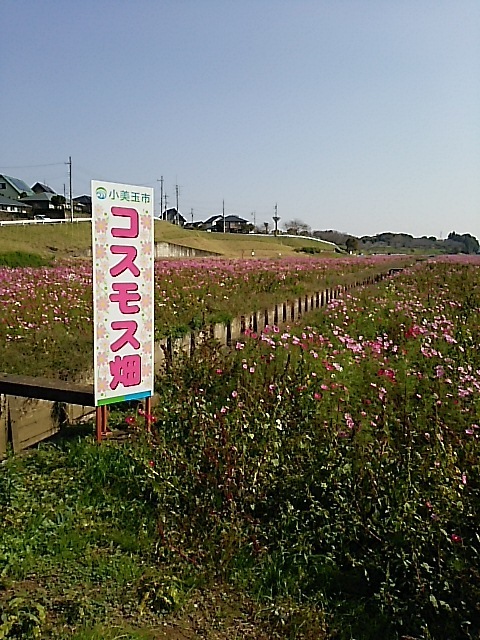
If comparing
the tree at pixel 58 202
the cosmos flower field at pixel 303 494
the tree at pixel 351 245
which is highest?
the tree at pixel 58 202

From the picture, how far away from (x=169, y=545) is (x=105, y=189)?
1.96m

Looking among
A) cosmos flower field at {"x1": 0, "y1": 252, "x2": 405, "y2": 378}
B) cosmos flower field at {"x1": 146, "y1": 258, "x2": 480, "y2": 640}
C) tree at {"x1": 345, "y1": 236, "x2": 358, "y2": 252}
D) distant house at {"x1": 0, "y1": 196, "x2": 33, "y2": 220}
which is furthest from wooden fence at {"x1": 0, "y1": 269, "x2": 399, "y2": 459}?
tree at {"x1": 345, "y1": 236, "x2": 358, "y2": 252}

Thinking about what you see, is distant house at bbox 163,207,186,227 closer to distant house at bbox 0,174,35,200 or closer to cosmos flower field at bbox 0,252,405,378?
distant house at bbox 0,174,35,200

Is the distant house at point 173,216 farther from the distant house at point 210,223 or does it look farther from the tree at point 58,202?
the tree at point 58,202

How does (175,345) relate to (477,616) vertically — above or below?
above

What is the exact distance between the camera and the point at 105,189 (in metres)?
3.51

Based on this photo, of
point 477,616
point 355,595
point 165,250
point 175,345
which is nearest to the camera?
point 477,616

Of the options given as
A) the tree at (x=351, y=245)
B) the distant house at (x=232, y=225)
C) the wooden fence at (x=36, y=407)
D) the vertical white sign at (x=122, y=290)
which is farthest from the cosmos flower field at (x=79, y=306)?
the distant house at (x=232, y=225)

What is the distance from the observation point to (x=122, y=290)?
3.66m

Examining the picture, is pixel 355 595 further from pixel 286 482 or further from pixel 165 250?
pixel 165 250

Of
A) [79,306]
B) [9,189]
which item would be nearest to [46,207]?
[9,189]

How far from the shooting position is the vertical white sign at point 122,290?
3.53m

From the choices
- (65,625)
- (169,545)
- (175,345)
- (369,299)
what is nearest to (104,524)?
(169,545)

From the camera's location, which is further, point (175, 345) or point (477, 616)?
point (175, 345)
